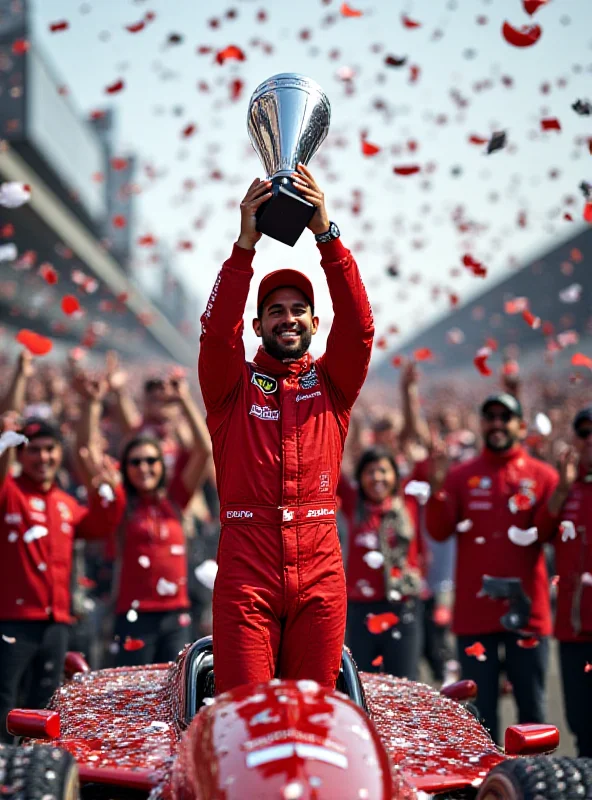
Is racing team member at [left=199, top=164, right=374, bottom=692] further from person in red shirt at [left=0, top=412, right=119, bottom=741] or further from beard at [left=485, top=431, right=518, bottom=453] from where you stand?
beard at [left=485, top=431, right=518, bottom=453]

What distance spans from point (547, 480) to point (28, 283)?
30433 mm

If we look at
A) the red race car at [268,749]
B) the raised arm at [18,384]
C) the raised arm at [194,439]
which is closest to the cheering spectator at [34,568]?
the raised arm at [18,384]

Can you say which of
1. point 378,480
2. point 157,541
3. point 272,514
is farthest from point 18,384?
point 272,514

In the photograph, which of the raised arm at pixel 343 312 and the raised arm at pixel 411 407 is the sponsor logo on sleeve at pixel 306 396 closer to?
the raised arm at pixel 343 312

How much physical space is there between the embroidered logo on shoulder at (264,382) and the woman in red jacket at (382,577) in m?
3.08

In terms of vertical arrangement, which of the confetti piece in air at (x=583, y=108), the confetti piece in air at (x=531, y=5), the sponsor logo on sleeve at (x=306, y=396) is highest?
the confetti piece in air at (x=531, y=5)

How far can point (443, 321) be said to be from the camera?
77.2 m

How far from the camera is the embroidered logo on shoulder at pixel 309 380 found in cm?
392

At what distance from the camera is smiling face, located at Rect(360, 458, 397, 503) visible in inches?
277

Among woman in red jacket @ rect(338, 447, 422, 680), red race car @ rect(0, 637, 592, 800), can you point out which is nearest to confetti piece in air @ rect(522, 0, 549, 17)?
woman in red jacket @ rect(338, 447, 422, 680)

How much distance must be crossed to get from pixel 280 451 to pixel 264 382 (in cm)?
30

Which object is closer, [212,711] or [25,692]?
[212,711]

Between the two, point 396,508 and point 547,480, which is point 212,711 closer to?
point 547,480

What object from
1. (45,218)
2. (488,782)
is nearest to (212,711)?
(488,782)
